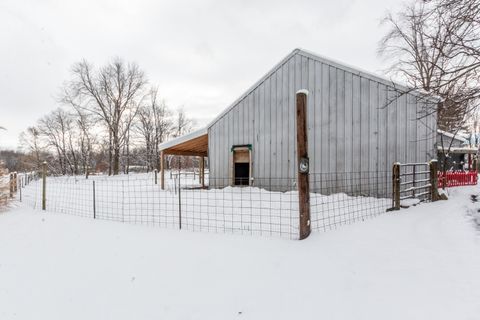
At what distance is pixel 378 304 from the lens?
2.36 metres

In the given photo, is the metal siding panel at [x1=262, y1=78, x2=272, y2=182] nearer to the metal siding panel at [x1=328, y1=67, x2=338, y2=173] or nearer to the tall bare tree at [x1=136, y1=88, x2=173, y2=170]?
the metal siding panel at [x1=328, y1=67, x2=338, y2=173]

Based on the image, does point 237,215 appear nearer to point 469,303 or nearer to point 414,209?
point 414,209

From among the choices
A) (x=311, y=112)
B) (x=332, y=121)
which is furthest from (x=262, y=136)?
(x=332, y=121)

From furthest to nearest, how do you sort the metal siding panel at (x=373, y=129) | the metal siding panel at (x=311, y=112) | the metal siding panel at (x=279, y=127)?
the metal siding panel at (x=279, y=127), the metal siding panel at (x=311, y=112), the metal siding panel at (x=373, y=129)

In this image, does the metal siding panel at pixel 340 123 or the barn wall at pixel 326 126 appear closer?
the barn wall at pixel 326 126

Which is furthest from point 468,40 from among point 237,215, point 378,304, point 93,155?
point 93,155

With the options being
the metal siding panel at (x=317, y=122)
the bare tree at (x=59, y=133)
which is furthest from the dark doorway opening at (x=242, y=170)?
the bare tree at (x=59, y=133)

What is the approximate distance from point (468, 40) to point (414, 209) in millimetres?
3349

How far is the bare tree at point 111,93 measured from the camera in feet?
92.9

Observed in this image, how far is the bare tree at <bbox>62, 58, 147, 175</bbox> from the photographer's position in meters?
28.3

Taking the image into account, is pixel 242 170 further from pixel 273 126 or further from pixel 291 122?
pixel 291 122

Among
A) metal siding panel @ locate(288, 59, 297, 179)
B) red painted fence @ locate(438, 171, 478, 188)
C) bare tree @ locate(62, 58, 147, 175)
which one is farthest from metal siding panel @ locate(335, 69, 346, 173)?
bare tree @ locate(62, 58, 147, 175)

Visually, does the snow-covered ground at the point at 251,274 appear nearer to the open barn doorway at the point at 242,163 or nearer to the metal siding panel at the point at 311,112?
the metal siding panel at the point at 311,112

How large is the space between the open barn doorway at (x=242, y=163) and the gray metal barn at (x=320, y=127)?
4 cm
